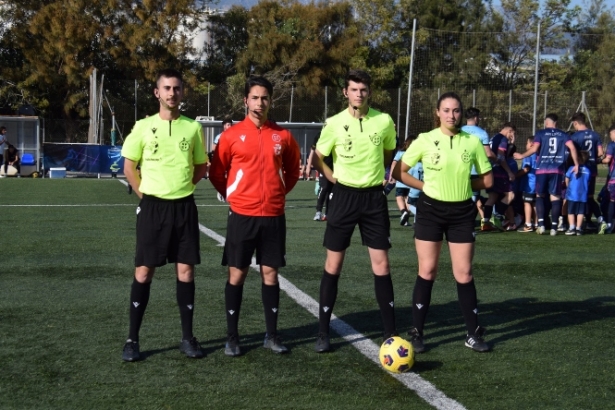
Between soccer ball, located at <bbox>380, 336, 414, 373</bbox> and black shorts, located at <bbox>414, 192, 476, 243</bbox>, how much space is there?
3.37 feet

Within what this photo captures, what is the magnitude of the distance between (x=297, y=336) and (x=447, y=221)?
146cm

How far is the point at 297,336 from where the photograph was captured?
6.77 metres

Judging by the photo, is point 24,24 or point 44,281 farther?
point 24,24

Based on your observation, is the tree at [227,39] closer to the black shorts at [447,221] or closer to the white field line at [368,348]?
the white field line at [368,348]

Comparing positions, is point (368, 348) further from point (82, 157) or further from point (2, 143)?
point (82, 157)

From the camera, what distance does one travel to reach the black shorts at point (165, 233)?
6023 millimetres

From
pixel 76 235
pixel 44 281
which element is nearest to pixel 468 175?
pixel 44 281

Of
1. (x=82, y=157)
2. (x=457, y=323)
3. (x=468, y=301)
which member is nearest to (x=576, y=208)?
(x=457, y=323)

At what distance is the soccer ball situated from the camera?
5.71 m

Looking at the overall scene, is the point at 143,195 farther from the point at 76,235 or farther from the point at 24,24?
the point at 24,24

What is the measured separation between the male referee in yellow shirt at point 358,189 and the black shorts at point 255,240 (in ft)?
1.49

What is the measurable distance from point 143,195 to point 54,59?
4180cm

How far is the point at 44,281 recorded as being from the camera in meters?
9.14

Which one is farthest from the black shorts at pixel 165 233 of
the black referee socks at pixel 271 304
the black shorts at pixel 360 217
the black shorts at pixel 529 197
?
the black shorts at pixel 529 197
